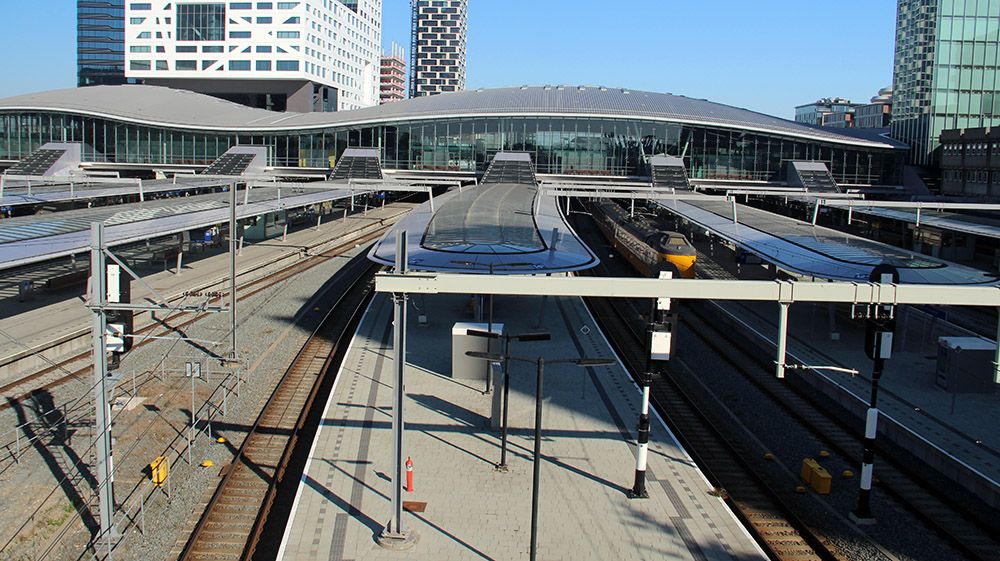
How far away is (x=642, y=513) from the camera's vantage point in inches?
584

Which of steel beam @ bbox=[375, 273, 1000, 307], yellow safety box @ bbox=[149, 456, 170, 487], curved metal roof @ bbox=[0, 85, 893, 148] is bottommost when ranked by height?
yellow safety box @ bbox=[149, 456, 170, 487]

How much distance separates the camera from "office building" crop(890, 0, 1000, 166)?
6556 cm

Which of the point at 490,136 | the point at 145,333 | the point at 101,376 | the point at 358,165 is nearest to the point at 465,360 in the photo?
the point at 145,333

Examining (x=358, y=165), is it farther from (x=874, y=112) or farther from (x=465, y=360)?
(x=874, y=112)

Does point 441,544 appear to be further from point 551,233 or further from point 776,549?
point 551,233

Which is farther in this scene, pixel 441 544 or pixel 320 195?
pixel 320 195

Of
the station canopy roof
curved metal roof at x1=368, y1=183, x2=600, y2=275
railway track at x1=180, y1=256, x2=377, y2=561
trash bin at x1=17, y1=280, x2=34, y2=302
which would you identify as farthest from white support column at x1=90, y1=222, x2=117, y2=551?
trash bin at x1=17, y1=280, x2=34, y2=302

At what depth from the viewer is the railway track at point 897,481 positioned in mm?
14359

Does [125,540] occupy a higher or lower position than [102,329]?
lower

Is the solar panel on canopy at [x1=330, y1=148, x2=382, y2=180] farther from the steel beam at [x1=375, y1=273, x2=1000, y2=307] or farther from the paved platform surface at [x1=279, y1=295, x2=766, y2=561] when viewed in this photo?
the steel beam at [x1=375, y1=273, x2=1000, y2=307]

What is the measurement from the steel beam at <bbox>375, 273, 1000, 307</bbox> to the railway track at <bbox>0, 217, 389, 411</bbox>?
11592 millimetres

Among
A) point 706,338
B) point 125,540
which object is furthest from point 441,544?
point 706,338

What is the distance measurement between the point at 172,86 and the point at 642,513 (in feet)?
326

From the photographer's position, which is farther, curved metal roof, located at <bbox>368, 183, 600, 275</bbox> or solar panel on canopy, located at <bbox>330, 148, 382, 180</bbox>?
solar panel on canopy, located at <bbox>330, 148, 382, 180</bbox>
